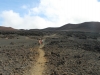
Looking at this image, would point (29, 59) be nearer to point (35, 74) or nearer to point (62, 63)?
point (62, 63)

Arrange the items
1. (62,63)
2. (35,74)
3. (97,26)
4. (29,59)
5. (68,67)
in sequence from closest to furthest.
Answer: (35,74) → (68,67) → (62,63) → (29,59) → (97,26)

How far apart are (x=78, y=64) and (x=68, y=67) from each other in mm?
1054

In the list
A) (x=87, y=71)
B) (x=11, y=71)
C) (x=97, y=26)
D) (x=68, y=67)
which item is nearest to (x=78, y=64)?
(x=68, y=67)

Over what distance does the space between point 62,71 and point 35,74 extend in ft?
5.82

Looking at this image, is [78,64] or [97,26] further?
[97,26]

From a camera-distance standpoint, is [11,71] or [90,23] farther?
[90,23]

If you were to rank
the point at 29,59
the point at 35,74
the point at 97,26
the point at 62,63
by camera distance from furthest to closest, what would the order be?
1. the point at 97,26
2. the point at 29,59
3. the point at 62,63
4. the point at 35,74

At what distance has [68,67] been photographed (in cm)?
1548

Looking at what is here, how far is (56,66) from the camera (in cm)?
1609

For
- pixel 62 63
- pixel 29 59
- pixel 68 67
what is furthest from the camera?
pixel 29 59

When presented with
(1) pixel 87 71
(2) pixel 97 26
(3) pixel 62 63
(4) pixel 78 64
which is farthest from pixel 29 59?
(2) pixel 97 26

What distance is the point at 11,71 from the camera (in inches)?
564

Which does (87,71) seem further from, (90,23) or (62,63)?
(90,23)

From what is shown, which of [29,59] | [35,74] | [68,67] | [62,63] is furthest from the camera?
[29,59]
